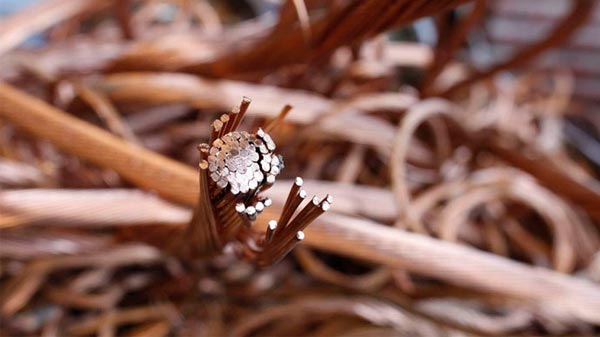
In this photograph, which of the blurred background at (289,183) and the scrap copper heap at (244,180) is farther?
the blurred background at (289,183)

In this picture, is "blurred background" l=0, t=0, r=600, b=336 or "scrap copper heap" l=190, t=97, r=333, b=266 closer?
"scrap copper heap" l=190, t=97, r=333, b=266

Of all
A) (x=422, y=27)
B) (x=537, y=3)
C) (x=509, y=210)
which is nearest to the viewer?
(x=509, y=210)

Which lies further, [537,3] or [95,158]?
[537,3]

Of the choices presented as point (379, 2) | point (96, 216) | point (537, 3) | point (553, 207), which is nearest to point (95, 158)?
point (96, 216)

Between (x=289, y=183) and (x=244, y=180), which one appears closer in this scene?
(x=244, y=180)

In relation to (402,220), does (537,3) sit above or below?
above

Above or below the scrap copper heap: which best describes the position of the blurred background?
above

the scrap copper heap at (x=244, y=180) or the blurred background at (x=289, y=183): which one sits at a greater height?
→ the blurred background at (x=289, y=183)

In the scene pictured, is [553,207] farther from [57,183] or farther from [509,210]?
[57,183]
